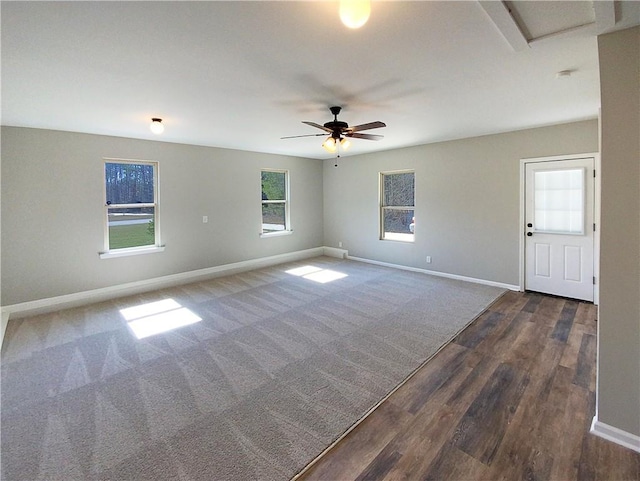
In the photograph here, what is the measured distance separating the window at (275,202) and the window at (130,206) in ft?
7.57

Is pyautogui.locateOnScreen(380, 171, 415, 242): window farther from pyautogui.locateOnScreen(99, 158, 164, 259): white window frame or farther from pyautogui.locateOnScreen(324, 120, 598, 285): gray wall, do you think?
pyautogui.locateOnScreen(99, 158, 164, 259): white window frame

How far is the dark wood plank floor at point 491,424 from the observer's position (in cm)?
176

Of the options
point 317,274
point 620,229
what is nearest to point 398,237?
point 317,274

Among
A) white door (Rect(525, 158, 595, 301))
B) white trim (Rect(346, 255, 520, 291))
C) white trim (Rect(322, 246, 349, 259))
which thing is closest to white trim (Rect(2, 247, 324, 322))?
white trim (Rect(322, 246, 349, 259))

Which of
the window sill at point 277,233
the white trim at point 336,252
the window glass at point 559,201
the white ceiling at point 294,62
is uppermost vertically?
the white ceiling at point 294,62

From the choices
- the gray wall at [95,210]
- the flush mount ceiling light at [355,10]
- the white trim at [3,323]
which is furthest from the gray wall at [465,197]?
the white trim at [3,323]

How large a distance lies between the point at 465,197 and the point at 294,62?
4.23m

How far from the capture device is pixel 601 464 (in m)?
1.79

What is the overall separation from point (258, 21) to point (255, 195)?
4983mm

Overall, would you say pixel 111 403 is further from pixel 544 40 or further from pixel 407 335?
pixel 544 40

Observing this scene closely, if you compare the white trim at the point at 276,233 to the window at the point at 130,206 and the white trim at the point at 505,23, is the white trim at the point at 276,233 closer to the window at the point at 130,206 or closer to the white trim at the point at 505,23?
the window at the point at 130,206

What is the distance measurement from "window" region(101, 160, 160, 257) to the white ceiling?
104 centimetres

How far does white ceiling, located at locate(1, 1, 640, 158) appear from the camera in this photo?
178 cm

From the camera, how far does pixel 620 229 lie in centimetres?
189
